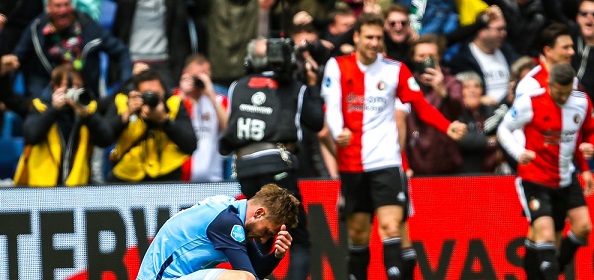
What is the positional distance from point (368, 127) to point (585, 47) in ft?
13.2

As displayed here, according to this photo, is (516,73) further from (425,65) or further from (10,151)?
(10,151)

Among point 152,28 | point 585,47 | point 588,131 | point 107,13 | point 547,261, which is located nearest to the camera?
point 547,261

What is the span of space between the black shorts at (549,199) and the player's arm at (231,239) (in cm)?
388

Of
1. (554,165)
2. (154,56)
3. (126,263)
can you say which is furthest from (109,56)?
(554,165)

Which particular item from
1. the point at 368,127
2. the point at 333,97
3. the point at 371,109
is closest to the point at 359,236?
the point at 368,127

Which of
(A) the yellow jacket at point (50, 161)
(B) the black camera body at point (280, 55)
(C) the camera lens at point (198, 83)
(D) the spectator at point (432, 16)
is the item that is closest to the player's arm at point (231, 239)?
(B) the black camera body at point (280, 55)

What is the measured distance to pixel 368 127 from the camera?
11.7 metres

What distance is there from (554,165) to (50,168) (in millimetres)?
4660

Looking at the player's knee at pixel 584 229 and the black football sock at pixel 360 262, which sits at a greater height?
the player's knee at pixel 584 229

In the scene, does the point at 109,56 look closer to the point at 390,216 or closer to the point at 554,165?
the point at 390,216

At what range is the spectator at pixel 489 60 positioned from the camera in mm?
14430

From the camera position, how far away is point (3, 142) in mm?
13766

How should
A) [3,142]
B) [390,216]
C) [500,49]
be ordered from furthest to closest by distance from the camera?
[500,49], [3,142], [390,216]

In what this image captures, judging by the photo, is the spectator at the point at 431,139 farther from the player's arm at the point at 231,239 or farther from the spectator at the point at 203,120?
the player's arm at the point at 231,239
